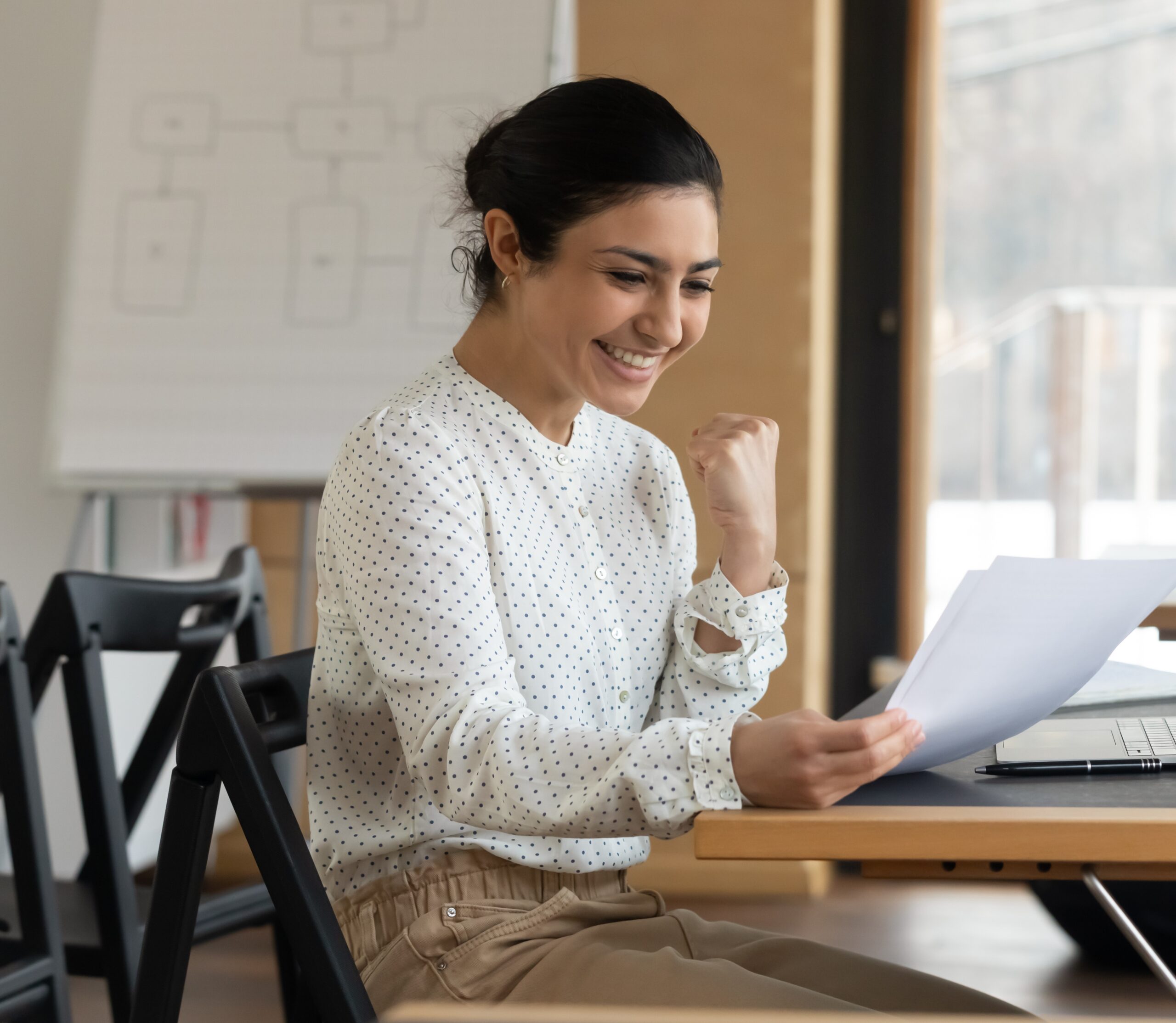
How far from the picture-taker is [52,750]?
243cm

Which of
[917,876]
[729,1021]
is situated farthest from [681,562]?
[729,1021]

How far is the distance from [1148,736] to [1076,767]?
12 centimetres

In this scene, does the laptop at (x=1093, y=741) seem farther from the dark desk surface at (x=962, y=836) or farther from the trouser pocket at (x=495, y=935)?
the trouser pocket at (x=495, y=935)

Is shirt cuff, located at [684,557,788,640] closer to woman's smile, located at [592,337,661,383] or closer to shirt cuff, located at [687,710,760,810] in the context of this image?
woman's smile, located at [592,337,661,383]

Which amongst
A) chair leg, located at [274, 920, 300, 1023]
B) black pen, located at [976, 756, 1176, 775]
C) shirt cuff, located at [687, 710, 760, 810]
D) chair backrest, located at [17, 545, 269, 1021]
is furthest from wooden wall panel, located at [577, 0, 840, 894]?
shirt cuff, located at [687, 710, 760, 810]

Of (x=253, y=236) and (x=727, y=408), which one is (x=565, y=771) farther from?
(x=727, y=408)

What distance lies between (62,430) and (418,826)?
1629 millimetres

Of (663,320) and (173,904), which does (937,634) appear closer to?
(663,320)

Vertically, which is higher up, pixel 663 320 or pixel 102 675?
pixel 663 320

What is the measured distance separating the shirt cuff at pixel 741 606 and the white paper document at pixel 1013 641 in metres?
0.29

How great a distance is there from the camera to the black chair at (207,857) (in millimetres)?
909

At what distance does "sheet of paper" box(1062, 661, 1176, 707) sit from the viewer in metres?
1.16

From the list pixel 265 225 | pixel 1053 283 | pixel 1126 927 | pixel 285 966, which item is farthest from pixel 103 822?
pixel 1053 283

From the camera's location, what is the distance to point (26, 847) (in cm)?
127
